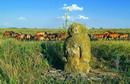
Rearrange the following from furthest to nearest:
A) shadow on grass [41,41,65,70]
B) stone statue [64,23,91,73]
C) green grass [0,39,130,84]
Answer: shadow on grass [41,41,65,70]
stone statue [64,23,91,73]
green grass [0,39,130,84]

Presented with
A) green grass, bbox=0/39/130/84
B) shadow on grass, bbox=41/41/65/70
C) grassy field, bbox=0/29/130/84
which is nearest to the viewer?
grassy field, bbox=0/29/130/84

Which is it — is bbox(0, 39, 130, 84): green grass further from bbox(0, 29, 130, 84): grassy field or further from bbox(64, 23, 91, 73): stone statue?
bbox(64, 23, 91, 73): stone statue

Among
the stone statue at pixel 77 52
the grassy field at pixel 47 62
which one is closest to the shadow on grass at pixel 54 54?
the grassy field at pixel 47 62

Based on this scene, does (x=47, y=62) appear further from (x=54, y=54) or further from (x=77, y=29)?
(x=77, y=29)

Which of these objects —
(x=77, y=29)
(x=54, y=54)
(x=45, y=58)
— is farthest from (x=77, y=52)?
(x=54, y=54)

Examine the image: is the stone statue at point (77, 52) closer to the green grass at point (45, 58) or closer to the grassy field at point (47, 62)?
the grassy field at point (47, 62)

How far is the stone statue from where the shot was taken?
8.96 metres

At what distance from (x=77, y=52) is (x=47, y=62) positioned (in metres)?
1.82

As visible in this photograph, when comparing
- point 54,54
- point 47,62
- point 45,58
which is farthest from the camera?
point 54,54

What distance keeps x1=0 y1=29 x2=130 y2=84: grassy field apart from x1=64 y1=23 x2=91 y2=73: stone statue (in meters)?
0.42

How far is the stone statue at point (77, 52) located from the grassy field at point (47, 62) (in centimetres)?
42

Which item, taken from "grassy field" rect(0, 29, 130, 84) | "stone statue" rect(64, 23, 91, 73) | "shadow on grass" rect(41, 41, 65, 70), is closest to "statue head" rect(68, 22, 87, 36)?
"stone statue" rect(64, 23, 91, 73)

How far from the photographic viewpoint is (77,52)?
902 centimetres

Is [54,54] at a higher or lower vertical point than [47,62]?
higher
